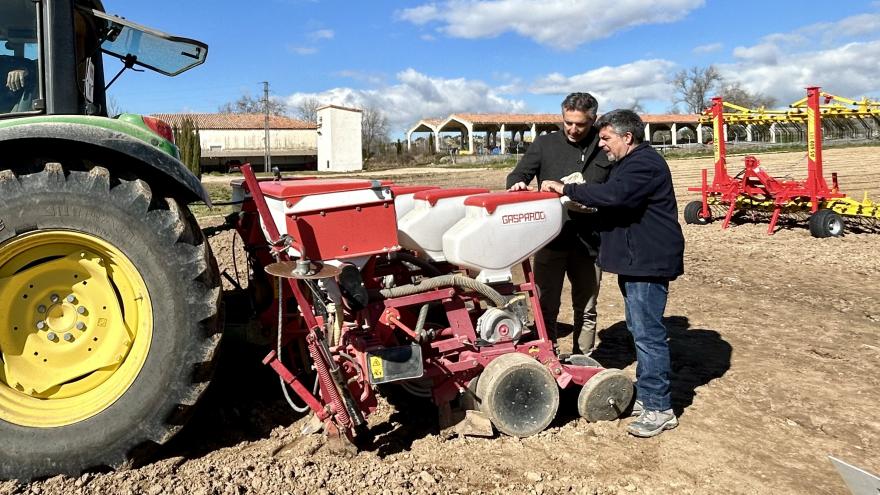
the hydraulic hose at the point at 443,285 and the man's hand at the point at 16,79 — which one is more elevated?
the man's hand at the point at 16,79

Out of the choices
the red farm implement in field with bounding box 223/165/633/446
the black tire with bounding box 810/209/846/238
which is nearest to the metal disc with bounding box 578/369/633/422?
the red farm implement in field with bounding box 223/165/633/446

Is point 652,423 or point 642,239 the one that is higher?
point 642,239

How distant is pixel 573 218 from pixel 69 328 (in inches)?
109

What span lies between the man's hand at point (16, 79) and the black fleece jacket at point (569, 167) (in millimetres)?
2596

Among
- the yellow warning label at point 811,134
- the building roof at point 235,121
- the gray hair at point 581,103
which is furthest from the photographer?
the building roof at point 235,121

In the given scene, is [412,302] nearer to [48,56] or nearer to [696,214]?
[48,56]

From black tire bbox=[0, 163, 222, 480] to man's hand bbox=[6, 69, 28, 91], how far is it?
676 millimetres

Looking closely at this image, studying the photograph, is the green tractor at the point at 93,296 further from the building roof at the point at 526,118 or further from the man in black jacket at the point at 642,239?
the building roof at the point at 526,118

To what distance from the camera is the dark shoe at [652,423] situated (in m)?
3.49

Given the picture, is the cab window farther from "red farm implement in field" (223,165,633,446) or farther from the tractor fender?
"red farm implement in field" (223,165,633,446)

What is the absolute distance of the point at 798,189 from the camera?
10570mm

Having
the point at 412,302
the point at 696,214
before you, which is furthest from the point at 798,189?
the point at 412,302

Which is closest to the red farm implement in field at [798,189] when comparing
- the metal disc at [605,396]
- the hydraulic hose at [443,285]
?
the metal disc at [605,396]

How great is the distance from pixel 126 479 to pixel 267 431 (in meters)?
0.74
